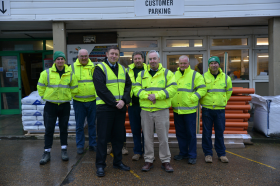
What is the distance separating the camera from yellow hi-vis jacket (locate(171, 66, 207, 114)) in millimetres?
4402

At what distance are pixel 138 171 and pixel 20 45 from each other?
7.94 m

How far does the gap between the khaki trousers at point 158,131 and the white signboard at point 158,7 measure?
155 inches

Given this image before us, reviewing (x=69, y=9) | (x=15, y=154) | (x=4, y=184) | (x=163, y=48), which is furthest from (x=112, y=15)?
(x=4, y=184)

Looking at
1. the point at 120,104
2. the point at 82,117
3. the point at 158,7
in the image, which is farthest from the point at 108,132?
the point at 158,7

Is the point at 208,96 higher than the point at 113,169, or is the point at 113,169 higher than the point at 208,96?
the point at 208,96

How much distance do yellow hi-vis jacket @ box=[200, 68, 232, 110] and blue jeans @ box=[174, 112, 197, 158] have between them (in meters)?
0.39

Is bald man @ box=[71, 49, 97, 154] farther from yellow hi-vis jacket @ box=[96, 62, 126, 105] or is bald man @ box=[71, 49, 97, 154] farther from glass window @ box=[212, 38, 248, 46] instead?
glass window @ box=[212, 38, 248, 46]

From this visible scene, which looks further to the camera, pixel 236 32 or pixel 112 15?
pixel 236 32

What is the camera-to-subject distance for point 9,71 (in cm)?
963

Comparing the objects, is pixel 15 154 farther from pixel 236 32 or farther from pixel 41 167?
pixel 236 32

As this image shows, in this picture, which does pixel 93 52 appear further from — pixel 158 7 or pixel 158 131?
Result: pixel 158 131

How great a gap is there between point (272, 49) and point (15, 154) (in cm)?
747

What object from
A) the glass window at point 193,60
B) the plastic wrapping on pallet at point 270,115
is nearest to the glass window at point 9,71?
the glass window at point 193,60

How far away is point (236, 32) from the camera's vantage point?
873 cm
